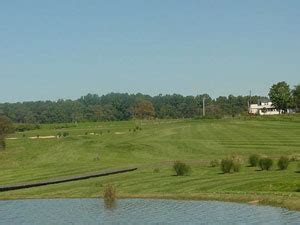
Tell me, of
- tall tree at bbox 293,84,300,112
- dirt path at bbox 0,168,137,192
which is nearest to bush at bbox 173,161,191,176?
dirt path at bbox 0,168,137,192

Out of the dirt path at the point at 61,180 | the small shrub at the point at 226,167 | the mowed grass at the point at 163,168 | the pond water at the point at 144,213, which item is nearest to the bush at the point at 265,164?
the mowed grass at the point at 163,168

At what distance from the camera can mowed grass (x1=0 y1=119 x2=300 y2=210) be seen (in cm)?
3478

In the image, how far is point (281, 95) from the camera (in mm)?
184375

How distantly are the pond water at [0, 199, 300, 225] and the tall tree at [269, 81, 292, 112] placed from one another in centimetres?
15633

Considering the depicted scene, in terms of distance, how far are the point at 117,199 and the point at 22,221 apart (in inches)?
301

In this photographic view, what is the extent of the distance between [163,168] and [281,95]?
142119mm

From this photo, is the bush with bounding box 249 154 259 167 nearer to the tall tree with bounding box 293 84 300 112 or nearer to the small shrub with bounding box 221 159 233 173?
the small shrub with bounding box 221 159 233 173

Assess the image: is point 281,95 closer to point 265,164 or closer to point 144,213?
point 265,164

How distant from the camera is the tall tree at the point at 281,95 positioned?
18388 cm

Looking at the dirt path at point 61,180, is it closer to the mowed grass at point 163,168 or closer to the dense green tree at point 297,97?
the mowed grass at point 163,168

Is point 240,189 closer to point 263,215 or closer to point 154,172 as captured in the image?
point 263,215

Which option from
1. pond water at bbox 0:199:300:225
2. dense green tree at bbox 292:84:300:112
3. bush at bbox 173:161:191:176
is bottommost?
pond water at bbox 0:199:300:225

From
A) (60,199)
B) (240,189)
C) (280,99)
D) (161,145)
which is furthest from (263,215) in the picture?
(280,99)

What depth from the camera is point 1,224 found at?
2811 centimetres
